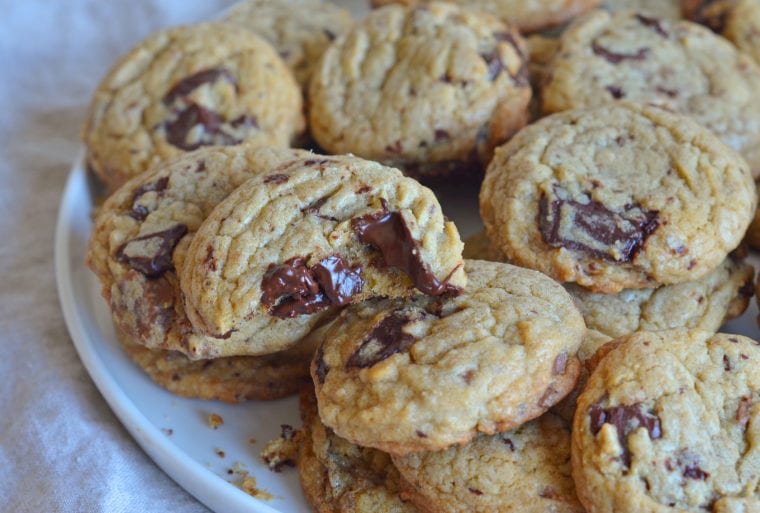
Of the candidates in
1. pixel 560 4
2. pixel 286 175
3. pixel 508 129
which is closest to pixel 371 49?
pixel 508 129

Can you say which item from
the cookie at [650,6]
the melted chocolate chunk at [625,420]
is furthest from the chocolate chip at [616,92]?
the melted chocolate chunk at [625,420]

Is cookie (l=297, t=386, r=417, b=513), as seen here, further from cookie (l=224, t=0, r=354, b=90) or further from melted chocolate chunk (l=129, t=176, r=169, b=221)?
cookie (l=224, t=0, r=354, b=90)

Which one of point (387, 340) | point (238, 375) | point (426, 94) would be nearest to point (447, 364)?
point (387, 340)

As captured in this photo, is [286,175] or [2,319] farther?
[2,319]

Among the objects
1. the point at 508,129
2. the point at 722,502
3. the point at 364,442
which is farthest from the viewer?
the point at 508,129

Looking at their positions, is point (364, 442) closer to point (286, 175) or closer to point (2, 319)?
point (286, 175)

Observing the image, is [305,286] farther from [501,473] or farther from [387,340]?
[501,473]

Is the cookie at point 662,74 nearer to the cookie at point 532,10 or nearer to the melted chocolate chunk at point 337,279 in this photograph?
the cookie at point 532,10
